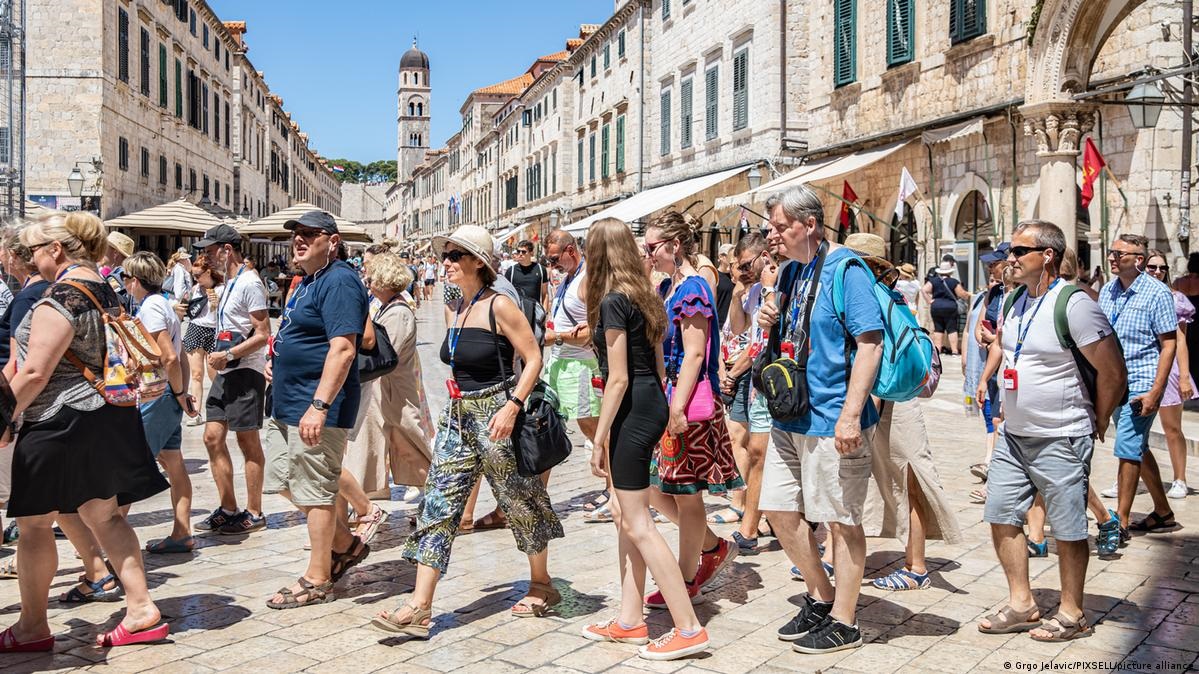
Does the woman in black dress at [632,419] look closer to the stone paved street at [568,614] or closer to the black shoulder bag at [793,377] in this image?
the stone paved street at [568,614]

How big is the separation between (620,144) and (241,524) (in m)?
29.7

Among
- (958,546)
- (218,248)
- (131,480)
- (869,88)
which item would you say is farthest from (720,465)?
(869,88)

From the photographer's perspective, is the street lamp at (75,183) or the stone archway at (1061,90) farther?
the street lamp at (75,183)

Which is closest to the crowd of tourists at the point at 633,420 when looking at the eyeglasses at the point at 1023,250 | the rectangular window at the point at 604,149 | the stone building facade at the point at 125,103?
the eyeglasses at the point at 1023,250

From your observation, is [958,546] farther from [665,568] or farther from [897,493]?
[665,568]

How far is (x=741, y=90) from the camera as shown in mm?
24156

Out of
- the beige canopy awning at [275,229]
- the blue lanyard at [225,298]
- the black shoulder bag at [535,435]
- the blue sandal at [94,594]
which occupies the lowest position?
the blue sandal at [94,594]

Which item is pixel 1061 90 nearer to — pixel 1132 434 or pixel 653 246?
pixel 1132 434

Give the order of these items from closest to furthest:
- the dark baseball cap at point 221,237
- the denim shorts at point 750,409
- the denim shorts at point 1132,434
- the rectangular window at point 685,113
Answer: the denim shorts at point 750,409 < the denim shorts at point 1132,434 < the dark baseball cap at point 221,237 < the rectangular window at point 685,113

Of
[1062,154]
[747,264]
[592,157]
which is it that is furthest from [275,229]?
[592,157]

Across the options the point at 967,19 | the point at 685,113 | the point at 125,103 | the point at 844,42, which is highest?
the point at 125,103

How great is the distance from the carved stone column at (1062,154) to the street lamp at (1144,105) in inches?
62.0

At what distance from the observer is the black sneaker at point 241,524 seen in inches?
259

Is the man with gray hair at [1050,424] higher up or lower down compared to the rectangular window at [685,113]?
lower down
